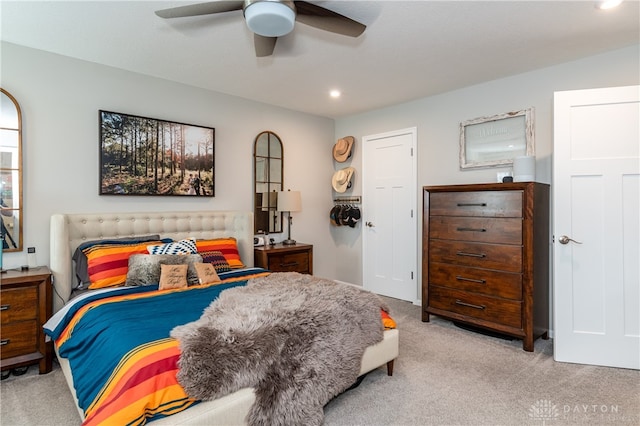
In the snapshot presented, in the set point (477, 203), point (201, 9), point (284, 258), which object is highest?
point (201, 9)

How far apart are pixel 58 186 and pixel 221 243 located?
148 cm

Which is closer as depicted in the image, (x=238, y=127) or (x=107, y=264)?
(x=107, y=264)

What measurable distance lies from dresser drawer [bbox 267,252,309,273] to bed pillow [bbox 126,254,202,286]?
1.24 meters

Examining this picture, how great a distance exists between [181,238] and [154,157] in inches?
34.3

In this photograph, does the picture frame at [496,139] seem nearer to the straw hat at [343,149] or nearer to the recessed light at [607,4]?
the recessed light at [607,4]

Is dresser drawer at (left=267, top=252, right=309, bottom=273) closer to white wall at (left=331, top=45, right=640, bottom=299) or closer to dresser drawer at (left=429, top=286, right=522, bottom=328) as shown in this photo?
white wall at (left=331, top=45, right=640, bottom=299)

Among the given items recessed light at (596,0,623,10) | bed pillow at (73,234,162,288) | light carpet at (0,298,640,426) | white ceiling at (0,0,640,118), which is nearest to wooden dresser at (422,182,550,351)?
light carpet at (0,298,640,426)

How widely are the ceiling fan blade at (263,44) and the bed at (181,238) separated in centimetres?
188

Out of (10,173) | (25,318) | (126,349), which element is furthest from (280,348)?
(10,173)

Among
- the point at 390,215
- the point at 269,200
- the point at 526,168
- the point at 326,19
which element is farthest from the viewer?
the point at 390,215

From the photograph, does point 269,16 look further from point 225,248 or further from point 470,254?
point 470,254

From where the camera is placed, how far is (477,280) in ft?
10.5

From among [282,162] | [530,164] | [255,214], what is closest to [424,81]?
[530,164]

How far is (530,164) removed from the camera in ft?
10.1
